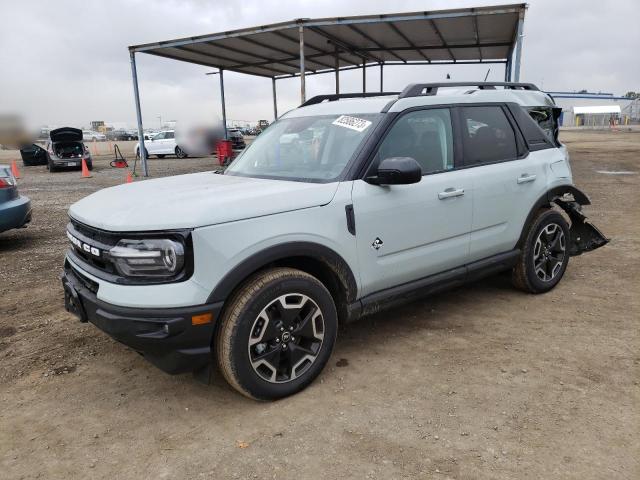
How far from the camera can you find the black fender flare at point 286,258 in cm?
260

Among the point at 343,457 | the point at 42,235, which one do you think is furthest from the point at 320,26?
the point at 343,457

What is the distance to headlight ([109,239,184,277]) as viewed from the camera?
2.48m

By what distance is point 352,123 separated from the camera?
3.49 meters

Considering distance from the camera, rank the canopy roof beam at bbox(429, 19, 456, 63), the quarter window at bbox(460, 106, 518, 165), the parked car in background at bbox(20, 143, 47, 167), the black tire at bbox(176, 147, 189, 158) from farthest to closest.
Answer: the black tire at bbox(176, 147, 189, 158) < the parked car in background at bbox(20, 143, 47, 167) < the canopy roof beam at bbox(429, 19, 456, 63) < the quarter window at bbox(460, 106, 518, 165)

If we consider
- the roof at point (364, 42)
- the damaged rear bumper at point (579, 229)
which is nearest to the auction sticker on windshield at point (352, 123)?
the damaged rear bumper at point (579, 229)

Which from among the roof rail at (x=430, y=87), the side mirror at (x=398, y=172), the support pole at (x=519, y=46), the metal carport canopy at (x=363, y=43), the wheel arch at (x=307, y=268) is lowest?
the wheel arch at (x=307, y=268)

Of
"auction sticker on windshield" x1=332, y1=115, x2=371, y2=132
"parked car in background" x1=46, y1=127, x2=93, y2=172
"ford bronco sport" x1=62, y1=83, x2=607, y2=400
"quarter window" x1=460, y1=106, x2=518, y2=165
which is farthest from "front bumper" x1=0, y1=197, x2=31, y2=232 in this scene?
"parked car in background" x1=46, y1=127, x2=93, y2=172

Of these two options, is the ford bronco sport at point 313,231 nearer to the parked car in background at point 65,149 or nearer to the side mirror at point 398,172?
the side mirror at point 398,172

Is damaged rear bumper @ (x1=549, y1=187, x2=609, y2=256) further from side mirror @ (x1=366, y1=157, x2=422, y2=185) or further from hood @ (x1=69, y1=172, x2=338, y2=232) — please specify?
hood @ (x1=69, y1=172, x2=338, y2=232)

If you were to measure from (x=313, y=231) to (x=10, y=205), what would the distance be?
4.95m

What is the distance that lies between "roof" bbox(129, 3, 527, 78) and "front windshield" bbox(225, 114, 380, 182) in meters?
8.30

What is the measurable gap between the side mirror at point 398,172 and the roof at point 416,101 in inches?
21.5

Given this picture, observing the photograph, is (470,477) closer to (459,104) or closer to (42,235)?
(459,104)

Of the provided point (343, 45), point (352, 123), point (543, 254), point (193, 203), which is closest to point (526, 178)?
point (543, 254)
